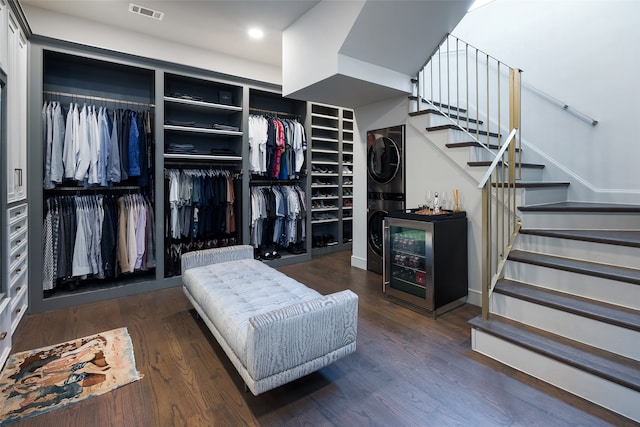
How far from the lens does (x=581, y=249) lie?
231 centimetres

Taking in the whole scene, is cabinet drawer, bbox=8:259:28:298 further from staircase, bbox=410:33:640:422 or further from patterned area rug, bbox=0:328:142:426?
staircase, bbox=410:33:640:422

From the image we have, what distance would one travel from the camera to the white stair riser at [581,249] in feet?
6.91

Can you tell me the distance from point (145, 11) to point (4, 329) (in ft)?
9.73

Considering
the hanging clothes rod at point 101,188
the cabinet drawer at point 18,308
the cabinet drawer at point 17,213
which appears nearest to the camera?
the cabinet drawer at point 17,213

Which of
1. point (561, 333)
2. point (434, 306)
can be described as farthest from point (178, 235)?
point (561, 333)

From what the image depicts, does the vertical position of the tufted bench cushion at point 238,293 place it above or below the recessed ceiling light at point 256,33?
below

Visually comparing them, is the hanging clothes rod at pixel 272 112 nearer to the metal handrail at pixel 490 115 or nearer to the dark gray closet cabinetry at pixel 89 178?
the dark gray closet cabinetry at pixel 89 178

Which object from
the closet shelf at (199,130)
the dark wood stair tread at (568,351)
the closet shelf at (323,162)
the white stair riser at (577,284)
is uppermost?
the closet shelf at (199,130)

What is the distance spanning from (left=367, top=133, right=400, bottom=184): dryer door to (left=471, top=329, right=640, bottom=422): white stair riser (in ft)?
7.20

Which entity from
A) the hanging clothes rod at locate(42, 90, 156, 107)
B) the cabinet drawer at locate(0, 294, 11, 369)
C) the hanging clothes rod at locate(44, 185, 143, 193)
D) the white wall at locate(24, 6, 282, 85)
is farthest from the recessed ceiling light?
the cabinet drawer at locate(0, 294, 11, 369)

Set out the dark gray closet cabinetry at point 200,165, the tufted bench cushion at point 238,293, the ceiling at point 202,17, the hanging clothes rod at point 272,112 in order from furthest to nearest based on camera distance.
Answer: the hanging clothes rod at point 272,112
the dark gray closet cabinetry at point 200,165
the ceiling at point 202,17
the tufted bench cushion at point 238,293

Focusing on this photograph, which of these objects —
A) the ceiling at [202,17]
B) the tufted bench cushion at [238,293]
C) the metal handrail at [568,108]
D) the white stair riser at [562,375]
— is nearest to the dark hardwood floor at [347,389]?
the white stair riser at [562,375]

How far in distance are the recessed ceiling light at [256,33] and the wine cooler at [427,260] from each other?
8.20ft

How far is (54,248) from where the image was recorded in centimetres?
311
